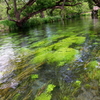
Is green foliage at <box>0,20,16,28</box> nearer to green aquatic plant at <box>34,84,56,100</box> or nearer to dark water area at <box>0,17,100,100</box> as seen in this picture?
dark water area at <box>0,17,100,100</box>

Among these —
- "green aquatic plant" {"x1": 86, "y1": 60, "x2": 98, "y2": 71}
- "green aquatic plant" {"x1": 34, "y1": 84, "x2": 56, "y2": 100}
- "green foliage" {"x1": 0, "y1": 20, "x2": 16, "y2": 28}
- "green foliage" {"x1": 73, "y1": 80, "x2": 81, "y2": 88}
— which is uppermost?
"green foliage" {"x1": 0, "y1": 20, "x2": 16, "y2": 28}

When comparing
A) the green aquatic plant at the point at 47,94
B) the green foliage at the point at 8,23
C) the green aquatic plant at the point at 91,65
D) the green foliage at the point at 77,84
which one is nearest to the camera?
the green aquatic plant at the point at 47,94

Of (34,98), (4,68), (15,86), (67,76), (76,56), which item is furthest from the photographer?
(76,56)

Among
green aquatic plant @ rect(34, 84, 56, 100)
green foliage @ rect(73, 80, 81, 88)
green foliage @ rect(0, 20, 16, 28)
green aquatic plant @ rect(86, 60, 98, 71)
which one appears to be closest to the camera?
green aquatic plant @ rect(34, 84, 56, 100)

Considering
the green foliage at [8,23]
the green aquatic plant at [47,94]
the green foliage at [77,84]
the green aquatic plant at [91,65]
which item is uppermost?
the green foliage at [8,23]

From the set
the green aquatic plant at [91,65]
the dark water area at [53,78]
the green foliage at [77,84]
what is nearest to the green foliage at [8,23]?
the dark water area at [53,78]

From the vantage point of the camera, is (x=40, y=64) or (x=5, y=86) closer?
(x=5, y=86)

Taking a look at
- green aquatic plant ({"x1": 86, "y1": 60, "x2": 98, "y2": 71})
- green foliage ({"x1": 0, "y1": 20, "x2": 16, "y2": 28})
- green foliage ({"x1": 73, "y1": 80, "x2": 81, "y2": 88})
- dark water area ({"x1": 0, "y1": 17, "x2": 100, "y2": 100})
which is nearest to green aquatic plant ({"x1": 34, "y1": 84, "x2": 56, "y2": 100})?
dark water area ({"x1": 0, "y1": 17, "x2": 100, "y2": 100})

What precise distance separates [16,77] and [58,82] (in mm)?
1381

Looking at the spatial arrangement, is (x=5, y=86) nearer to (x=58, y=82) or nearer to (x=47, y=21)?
(x=58, y=82)

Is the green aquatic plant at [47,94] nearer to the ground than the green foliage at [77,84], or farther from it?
nearer to the ground

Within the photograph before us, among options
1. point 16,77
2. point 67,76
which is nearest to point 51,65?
point 67,76

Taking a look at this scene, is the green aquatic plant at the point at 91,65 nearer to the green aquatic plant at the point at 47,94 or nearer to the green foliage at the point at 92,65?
the green foliage at the point at 92,65

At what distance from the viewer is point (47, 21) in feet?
80.6
